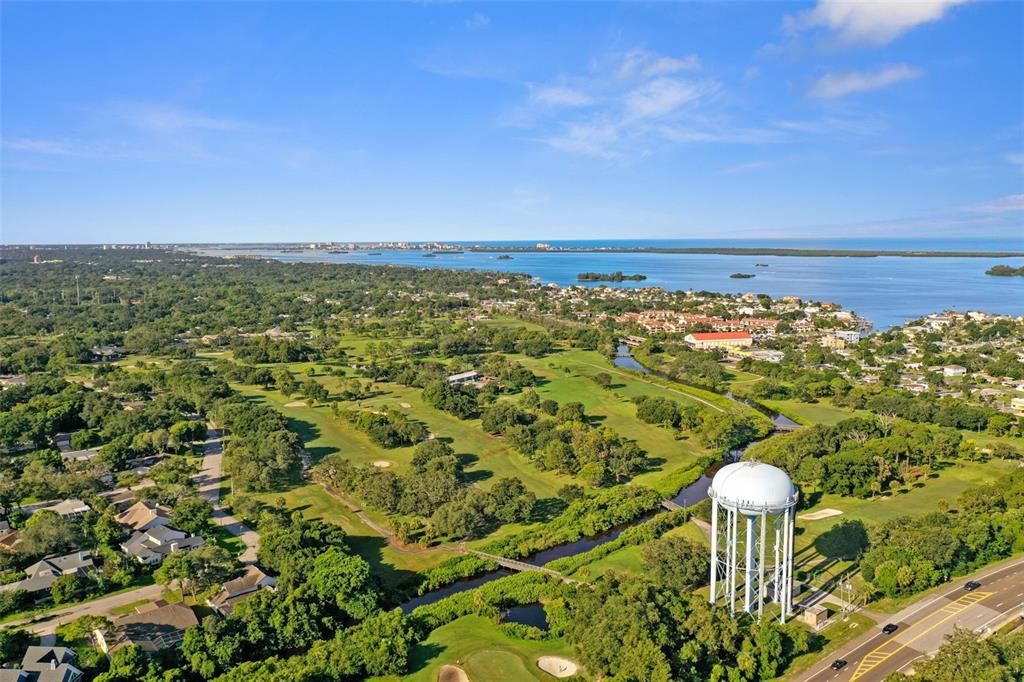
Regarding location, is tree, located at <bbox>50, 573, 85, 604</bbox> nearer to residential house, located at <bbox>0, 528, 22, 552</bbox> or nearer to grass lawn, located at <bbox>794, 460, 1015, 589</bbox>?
residential house, located at <bbox>0, 528, 22, 552</bbox>

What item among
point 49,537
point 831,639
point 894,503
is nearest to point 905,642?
point 831,639

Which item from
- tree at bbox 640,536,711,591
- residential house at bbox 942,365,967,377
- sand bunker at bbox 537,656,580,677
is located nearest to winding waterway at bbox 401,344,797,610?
sand bunker at bbox 537,656,580,677

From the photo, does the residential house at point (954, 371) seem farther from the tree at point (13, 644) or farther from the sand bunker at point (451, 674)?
the tree at point (13, 644)

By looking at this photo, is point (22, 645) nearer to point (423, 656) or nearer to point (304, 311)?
point (423, 656)

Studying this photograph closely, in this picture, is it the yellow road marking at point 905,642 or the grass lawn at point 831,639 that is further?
the grass lawn at point 831,639

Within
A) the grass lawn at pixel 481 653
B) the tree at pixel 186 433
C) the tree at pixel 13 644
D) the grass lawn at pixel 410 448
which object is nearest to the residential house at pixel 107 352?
the grass lawn at pixel 410 448

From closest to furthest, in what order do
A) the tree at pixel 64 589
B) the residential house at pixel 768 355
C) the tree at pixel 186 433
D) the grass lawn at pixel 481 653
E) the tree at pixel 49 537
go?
1. the grass lawn at pixel 481 653
2. the tree at pixel 64 589
3. the tree at pixel 49 537
4. the tree at pixel 186 433
5. the residential house at pixel 768 355

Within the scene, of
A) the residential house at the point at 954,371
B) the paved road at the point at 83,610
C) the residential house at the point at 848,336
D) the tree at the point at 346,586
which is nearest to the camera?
the tree at the point at 346,586
